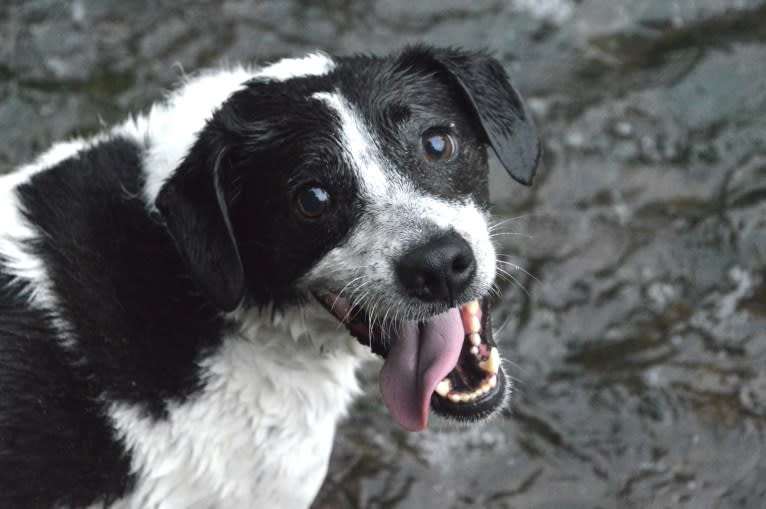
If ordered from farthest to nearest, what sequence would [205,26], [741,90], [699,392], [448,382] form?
1. [205,26]
2. [741,90]
3. [699,392]
4. [448,382]

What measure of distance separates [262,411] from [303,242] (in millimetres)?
655

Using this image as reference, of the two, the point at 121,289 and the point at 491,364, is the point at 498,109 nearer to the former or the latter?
the point at 491,364

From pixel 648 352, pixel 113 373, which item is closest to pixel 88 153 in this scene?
pixel 113 373

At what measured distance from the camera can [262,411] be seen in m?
3.67

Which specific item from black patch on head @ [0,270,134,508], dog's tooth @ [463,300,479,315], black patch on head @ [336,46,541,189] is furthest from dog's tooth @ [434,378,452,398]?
black patch on head @ [0,270,134,508]

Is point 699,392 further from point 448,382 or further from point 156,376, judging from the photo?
point 156,376

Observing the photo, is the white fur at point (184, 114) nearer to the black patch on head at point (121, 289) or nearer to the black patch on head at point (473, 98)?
the black patch on head at point (121, 289)

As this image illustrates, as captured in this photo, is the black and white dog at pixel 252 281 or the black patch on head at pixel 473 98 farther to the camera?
the black patch on head at pixel 473 98

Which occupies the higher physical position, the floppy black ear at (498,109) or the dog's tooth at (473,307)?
the floppy black ear at (498,109)

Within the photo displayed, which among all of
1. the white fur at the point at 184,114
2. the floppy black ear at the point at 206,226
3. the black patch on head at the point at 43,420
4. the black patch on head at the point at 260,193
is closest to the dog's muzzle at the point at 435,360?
the black patch on head at the point at 260,193

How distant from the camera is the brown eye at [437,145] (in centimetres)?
352

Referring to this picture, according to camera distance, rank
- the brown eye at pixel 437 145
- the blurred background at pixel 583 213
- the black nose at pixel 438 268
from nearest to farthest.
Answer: the black nose at pixel 438 268
the brown eye at pixel 437 145
the blurred background at pixel 583 213

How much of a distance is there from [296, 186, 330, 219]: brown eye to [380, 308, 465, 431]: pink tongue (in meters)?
0.52

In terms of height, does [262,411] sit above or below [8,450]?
below
